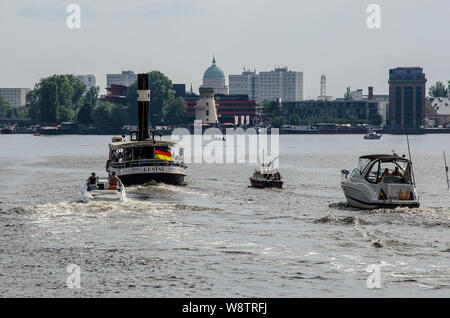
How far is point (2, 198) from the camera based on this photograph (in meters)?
64.2

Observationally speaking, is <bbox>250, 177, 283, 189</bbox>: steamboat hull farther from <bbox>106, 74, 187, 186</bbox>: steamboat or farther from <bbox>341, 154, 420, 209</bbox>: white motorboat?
<bbox>341, 154, 420, 209</bbox>: white motorboat

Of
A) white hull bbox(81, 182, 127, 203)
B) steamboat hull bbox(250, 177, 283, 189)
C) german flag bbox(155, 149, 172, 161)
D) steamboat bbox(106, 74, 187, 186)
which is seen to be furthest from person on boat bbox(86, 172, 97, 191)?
steamboat hull bbox(250, 177, 283, 189)

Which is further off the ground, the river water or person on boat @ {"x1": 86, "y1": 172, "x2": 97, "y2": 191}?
person on boat @ {"x1": 86, "y1": 172, "x2": 97, "y2": 191}

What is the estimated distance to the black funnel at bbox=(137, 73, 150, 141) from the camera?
80738 mm

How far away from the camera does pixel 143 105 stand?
84.4 metres

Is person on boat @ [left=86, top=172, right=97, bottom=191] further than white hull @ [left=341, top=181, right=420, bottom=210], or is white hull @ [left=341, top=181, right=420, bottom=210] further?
person on boat @ [left=86, top=172, right=97, bottom=191]

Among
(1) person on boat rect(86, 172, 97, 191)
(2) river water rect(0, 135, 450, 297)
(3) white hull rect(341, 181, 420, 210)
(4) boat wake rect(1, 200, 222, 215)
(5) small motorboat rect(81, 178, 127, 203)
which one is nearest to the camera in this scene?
(2) river water rect(0, 135, 450, 297)

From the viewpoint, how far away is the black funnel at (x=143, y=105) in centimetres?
8074

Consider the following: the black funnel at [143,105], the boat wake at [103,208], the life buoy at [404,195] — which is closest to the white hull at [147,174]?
the black funnel at [143,105]

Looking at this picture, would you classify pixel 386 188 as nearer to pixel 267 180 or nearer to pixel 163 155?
pixel 267 180

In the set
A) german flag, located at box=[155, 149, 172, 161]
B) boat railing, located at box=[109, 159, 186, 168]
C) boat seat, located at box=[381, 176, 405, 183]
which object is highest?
german flag, located at box=[155, 149, 172, 161]

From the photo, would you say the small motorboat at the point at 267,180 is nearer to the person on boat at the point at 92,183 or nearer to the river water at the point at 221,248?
the river water at the point at 221,248

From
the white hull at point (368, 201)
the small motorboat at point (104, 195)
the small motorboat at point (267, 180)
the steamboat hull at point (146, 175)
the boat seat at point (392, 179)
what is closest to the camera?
the white hull at point (368, 201)

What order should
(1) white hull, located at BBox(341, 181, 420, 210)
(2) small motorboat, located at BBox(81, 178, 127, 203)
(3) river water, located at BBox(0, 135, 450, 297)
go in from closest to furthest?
1. (3) river water, located at BBox(0, 135, 450, 297)
2. (1) white hull, located at BBox(341, 181, 420, 210)
3. (2) small motorboat, located at BBox(81, 178, 127, 203)
